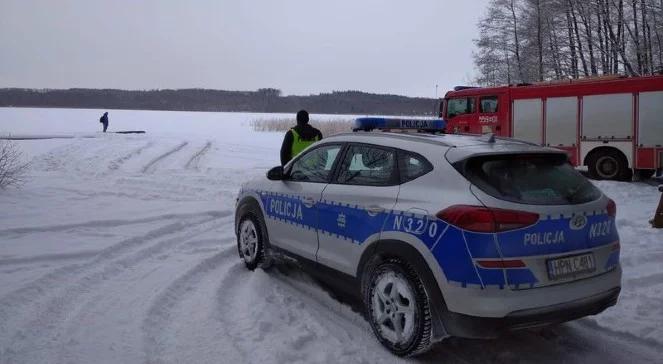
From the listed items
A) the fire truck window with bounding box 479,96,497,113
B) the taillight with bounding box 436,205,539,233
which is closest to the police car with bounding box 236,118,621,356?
the taillight with bounding box 436,205,539,233

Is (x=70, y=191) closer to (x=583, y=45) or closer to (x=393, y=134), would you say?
(x=393, y=134)

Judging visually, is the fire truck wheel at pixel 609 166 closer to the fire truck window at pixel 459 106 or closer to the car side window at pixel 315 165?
the fire truck window at pixel 459 106

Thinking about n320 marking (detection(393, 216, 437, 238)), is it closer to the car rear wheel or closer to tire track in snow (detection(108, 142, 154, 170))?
the car rear wheel

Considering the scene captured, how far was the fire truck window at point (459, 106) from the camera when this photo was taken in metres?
18.2

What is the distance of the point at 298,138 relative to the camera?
25.9ft

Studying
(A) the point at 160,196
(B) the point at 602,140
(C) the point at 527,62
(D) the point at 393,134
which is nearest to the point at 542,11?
(C) the point at 527,62

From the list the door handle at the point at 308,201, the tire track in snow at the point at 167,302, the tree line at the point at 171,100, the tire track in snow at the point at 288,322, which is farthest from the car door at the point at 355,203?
the tree line at the point at 171,100

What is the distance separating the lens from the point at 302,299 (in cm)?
512

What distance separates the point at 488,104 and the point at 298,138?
11416 mm

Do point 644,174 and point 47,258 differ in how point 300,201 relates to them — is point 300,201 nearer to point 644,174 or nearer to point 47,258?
point 47,258

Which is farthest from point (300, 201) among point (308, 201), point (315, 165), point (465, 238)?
point (465, 238)

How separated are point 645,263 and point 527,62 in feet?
115

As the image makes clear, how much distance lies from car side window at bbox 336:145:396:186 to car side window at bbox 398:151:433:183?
75mm

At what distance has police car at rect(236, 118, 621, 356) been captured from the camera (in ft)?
11.1
